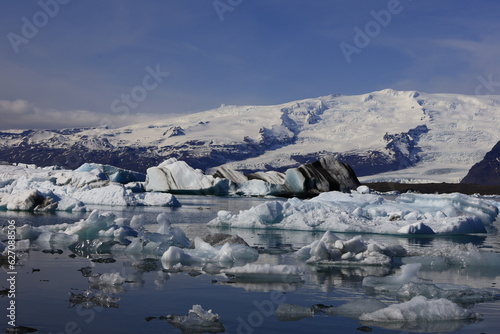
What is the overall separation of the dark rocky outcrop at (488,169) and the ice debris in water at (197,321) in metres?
179

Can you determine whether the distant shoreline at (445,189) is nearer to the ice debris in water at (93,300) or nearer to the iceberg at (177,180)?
the iceberg at (177,180)

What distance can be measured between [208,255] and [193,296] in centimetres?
358

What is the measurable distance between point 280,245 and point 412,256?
353 centimetres

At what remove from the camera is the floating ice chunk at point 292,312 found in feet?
23.0

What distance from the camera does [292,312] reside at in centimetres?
716

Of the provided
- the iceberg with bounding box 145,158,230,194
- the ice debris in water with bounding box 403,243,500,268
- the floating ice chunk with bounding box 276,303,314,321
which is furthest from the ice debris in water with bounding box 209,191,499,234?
the iceberg with bounding box 145,158,230,194

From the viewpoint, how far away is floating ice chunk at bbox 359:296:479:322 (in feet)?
22.7

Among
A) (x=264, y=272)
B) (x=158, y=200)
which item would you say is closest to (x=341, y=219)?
(x=264, y=272)

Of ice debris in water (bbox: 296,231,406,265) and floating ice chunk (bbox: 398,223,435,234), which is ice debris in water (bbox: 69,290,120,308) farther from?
floating ice chunk (bbox: 398,223,435,234)

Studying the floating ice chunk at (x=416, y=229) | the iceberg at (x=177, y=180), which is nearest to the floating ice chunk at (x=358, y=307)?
the floating ice chunk at (x=416, y=229)

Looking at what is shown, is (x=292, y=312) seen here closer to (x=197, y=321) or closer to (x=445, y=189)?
(x=197, y=321)

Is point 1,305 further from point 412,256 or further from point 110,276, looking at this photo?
point 412,256

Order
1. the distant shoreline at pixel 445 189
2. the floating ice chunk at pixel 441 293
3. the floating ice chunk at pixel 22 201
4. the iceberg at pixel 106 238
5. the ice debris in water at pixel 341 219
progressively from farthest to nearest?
1. the distant shoreline at pixel 445 189
2. the floating ice chunk at pixel 22 201
3. the ice debris in water at pixel 341 219
4. the iceberg at pixel 106 238
5. the floating ice chunk at pixel 441 293

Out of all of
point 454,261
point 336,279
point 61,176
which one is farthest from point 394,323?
point 61,176
